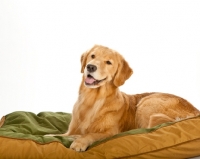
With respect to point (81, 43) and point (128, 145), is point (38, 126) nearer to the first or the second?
point (128, 145)

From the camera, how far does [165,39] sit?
4.97 metres

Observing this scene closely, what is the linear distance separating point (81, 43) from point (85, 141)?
2.35 m

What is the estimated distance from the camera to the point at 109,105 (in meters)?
3.25

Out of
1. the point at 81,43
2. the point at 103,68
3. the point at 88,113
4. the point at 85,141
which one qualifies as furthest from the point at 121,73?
the point at 81,43

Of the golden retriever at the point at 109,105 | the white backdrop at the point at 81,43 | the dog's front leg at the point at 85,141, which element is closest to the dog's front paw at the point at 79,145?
the dog's front leg at the point at 85,141

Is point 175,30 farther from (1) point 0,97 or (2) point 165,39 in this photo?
(1) point 0,97

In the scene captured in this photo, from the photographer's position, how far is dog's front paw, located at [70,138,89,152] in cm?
276

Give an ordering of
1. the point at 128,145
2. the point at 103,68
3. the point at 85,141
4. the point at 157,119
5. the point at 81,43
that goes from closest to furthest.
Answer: the point at 128,145 < the point at 85,141 < the point at 103,68 < the point at 157,119 < the point at 81,43

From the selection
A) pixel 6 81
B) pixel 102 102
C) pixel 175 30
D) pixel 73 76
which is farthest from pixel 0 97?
pixel 175 30

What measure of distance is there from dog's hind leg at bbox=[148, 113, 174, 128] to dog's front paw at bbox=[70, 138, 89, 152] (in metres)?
0.66

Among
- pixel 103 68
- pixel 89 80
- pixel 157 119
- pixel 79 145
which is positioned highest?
pixel 103 68

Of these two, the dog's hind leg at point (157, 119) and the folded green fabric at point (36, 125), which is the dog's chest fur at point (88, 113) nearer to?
the folded green fabric at point (36, 125)

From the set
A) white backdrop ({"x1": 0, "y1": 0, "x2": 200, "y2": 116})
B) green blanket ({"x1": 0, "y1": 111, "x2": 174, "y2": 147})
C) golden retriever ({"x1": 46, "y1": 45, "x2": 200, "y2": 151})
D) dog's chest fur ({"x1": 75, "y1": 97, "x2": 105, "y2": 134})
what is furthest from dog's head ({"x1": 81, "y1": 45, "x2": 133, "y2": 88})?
white backdrop ({"x1": 0, "y1": 0, "x2": 200, "y2": 116})

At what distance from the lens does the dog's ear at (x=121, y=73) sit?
3213 mm
